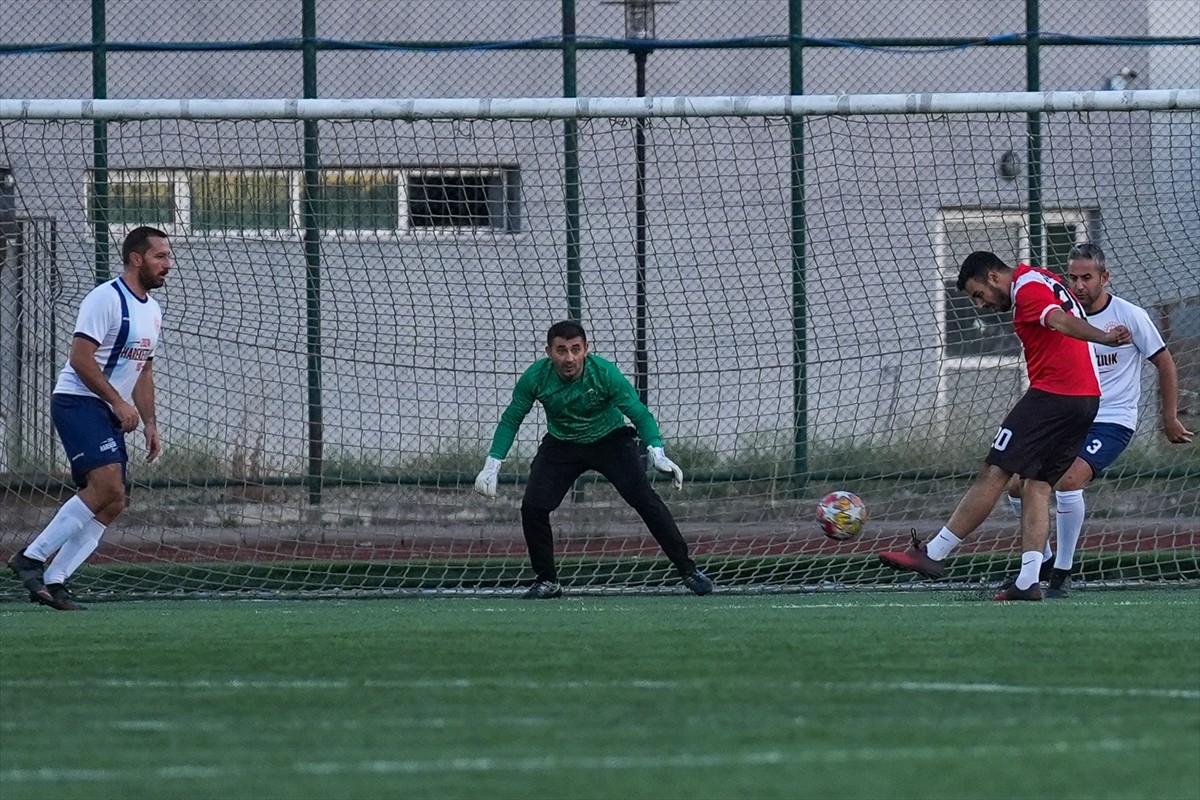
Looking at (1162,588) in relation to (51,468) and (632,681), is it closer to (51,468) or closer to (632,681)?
(632,681)

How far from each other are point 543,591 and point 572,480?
25.1 inches

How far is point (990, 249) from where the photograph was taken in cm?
1146

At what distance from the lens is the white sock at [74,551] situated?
8977 millimetres

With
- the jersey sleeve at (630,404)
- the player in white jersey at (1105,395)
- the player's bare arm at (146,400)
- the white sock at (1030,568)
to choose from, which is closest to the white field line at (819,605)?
the white sock at (1030,568)

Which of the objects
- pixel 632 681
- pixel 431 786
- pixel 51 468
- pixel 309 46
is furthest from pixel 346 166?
pixel 431 786

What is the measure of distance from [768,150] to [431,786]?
29.7 feet

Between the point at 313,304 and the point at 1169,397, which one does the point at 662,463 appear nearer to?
the point at 1169,397

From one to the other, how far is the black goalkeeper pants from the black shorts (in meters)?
2.09

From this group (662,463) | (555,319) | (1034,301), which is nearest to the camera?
(1034,301)

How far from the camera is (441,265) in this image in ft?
37.7

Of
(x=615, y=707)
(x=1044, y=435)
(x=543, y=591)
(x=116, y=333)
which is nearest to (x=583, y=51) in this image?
(x=543, y=591)

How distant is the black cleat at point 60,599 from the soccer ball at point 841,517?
3768 mm

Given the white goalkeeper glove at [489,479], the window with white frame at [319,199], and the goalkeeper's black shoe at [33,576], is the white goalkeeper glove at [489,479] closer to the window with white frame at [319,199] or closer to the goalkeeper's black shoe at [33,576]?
the window with white frame at [319,199]

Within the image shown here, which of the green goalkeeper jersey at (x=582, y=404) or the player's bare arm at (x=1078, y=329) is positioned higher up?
the player's bare arm at (x=1078, y=329)
